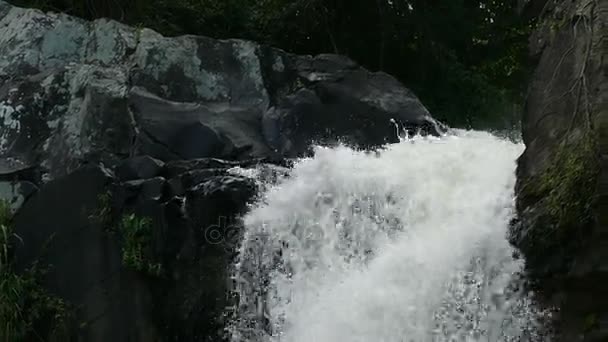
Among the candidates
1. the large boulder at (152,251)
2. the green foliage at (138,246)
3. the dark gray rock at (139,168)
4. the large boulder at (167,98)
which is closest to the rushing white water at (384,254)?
the large boulder at (152,251)

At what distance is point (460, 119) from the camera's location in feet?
41.3

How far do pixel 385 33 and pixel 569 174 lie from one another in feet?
24.3

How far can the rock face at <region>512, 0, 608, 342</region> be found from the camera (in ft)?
17.9

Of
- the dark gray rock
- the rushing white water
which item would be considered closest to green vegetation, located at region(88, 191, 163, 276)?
the dark gray rock

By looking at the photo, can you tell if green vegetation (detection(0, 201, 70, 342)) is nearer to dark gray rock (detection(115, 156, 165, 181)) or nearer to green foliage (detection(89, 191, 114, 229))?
green foliage (detection(89, 191, 114, 229))

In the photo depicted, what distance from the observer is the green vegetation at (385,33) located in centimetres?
1255

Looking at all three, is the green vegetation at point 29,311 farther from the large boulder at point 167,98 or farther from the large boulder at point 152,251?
the large boulder at point 167,98

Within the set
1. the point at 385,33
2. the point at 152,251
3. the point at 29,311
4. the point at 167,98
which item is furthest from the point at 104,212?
the point at 385,33

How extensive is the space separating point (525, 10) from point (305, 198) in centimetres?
273

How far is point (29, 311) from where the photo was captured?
287 inches

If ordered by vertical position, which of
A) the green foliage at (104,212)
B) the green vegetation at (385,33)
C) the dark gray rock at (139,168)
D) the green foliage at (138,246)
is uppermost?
the green vegetation at (385,33)

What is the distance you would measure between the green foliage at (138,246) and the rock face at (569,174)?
2.84 m

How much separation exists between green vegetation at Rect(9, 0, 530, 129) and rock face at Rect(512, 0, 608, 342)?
235 inches
